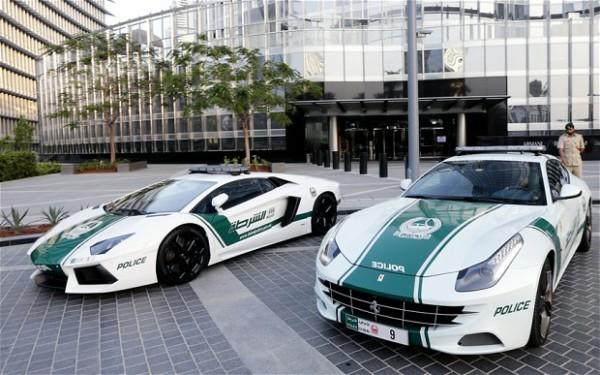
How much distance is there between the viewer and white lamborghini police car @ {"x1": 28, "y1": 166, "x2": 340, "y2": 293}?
4.91 meters

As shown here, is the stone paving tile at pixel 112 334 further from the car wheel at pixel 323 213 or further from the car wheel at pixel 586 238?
the car wheel at pixel 586 238

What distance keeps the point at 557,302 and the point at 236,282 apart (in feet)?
11.1

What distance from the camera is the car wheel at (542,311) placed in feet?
11.2

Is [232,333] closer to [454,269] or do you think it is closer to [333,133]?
[454,269]

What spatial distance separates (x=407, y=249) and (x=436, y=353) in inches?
32.2

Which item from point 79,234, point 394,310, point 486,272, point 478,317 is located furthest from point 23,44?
point 478,317

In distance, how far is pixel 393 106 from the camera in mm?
30875

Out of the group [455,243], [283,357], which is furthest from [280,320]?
[455,243]

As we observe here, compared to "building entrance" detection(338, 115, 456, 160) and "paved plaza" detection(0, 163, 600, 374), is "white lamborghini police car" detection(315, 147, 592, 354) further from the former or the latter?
"building entrance" detection(338, 115, 456, 160)

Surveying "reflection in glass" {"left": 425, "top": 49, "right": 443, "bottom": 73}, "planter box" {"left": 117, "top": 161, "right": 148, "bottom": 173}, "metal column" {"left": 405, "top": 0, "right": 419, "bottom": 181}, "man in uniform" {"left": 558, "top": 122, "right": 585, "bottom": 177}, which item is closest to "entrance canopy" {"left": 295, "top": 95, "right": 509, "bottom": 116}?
"reflection in glass" {"left": 425, "top": 49, "right": 443, "bottom": 73}

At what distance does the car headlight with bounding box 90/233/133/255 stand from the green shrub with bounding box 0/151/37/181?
21019 mm

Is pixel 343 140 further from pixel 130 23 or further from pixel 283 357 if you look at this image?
pixel 283 357

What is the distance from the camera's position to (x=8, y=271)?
642 centimetres

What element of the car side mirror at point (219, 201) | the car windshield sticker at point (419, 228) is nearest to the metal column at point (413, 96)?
the car side mirror at point (219, 201)
